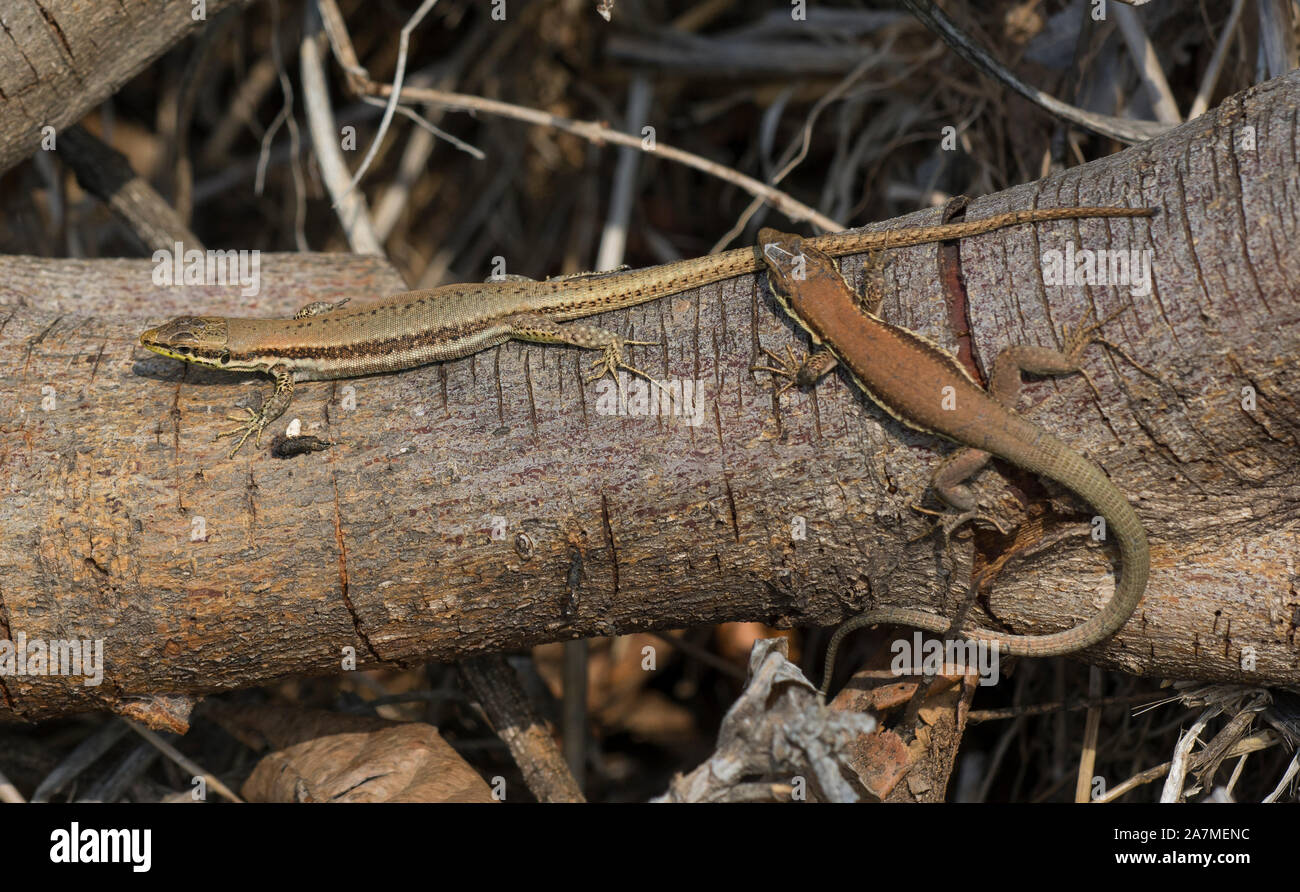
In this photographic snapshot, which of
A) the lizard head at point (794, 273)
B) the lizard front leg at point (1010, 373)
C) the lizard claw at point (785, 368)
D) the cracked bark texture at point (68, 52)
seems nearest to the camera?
the lizard front leg at point (1010, 373)

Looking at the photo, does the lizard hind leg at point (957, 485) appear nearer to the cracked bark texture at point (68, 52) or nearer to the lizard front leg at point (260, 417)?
the lizard front leg at point (260, 417)

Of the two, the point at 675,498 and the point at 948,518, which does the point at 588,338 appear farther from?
the point at 948,518

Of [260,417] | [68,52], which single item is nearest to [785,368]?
[260,417]

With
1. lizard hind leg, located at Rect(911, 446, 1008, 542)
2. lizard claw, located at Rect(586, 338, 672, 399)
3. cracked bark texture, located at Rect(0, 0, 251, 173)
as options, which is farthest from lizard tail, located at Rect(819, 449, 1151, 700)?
cracked bark texture, located at Rect(0, 0, 251, 173)

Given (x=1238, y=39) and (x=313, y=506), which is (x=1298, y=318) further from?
(x=313, y=506)

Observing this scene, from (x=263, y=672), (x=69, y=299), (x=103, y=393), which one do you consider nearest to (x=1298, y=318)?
(x=263, y=672)

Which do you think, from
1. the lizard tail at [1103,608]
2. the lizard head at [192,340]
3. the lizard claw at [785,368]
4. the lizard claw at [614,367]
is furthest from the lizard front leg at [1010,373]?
the lizard head at [192,340]
